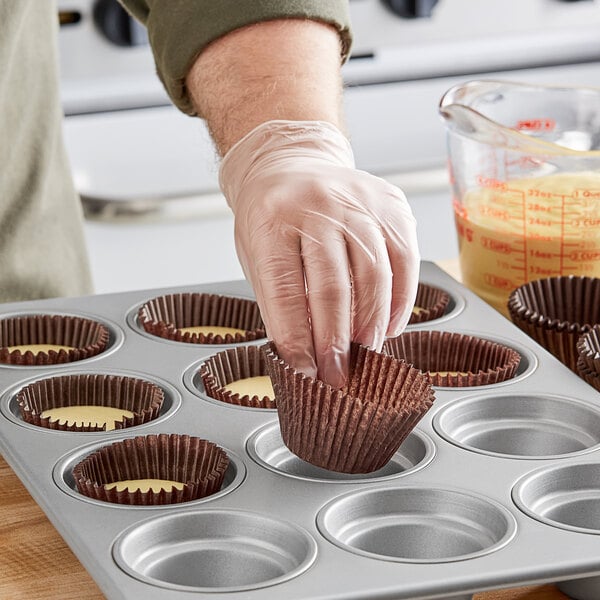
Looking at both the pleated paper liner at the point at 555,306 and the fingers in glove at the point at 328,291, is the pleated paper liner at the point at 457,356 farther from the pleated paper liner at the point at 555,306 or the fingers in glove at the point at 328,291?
the fingers in glove at the point at 328,291

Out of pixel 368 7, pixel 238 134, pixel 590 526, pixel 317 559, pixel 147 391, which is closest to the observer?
pixel 317 559

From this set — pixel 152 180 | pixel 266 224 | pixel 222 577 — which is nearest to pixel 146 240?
pixel 152 180

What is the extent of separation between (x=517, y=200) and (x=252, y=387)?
47cm

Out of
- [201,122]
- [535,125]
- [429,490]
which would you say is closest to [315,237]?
[429,490]

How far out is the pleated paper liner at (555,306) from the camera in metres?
1.59

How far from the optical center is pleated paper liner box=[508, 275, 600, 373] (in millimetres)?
1593

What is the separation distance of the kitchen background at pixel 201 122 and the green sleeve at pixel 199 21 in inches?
33.2

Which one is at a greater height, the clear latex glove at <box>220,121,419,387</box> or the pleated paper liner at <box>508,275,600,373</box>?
the clear latex glove at <box>220,121,419,387</box>

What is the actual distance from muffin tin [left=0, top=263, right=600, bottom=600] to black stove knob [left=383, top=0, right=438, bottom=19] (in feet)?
5.46

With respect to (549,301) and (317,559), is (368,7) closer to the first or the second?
(549,301)

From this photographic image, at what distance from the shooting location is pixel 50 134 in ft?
6.41

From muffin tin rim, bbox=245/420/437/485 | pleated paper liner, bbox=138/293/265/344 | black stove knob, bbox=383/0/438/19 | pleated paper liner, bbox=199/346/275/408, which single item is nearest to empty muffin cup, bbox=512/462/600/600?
muffin tin rim, bbox=245/420/437/485

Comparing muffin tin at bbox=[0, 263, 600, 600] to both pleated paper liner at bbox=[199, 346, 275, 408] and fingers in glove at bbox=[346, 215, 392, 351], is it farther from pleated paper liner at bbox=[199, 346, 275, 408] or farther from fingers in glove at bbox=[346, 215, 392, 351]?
fingers in glove at bbox=[346, 215, 392, 351]

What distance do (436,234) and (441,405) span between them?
1.63 meters
